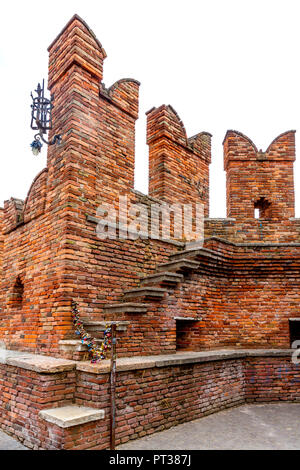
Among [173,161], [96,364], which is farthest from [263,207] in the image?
[96,364]

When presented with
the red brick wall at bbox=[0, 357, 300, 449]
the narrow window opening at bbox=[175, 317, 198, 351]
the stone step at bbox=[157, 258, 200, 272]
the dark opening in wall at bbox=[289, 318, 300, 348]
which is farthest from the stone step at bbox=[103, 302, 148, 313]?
the dark opening in wall at bbox=[289, 318, 300, 348]

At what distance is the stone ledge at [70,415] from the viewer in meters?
4.11

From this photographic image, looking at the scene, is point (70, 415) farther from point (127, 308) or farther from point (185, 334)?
point (185, 334)

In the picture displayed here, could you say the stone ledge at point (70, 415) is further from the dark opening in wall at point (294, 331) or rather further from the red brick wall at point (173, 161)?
the dark opening in wall at point (294, 331)

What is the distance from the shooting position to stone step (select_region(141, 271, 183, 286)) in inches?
251

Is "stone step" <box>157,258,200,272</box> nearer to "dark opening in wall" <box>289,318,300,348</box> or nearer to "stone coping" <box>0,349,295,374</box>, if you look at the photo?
"stone coping" <box>0,349,295,374</box>

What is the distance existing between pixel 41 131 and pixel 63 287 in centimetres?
279

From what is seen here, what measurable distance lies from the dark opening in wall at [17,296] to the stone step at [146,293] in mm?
2442

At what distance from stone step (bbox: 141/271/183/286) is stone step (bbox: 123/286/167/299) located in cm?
19

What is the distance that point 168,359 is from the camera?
5523mm

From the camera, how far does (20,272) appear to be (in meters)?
7.19

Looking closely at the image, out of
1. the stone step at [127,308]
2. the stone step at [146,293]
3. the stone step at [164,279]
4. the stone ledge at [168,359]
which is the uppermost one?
the stone step at [164,279]

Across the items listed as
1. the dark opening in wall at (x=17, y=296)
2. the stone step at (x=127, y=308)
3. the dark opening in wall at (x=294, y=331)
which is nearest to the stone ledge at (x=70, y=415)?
the stone step at (x=127, y=308)

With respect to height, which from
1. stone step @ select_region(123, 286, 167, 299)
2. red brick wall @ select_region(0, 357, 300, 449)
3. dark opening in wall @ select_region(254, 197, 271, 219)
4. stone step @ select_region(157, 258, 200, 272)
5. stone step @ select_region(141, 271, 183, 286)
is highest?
dark opening in wall @ select_region(254, 197, 271, 219)
